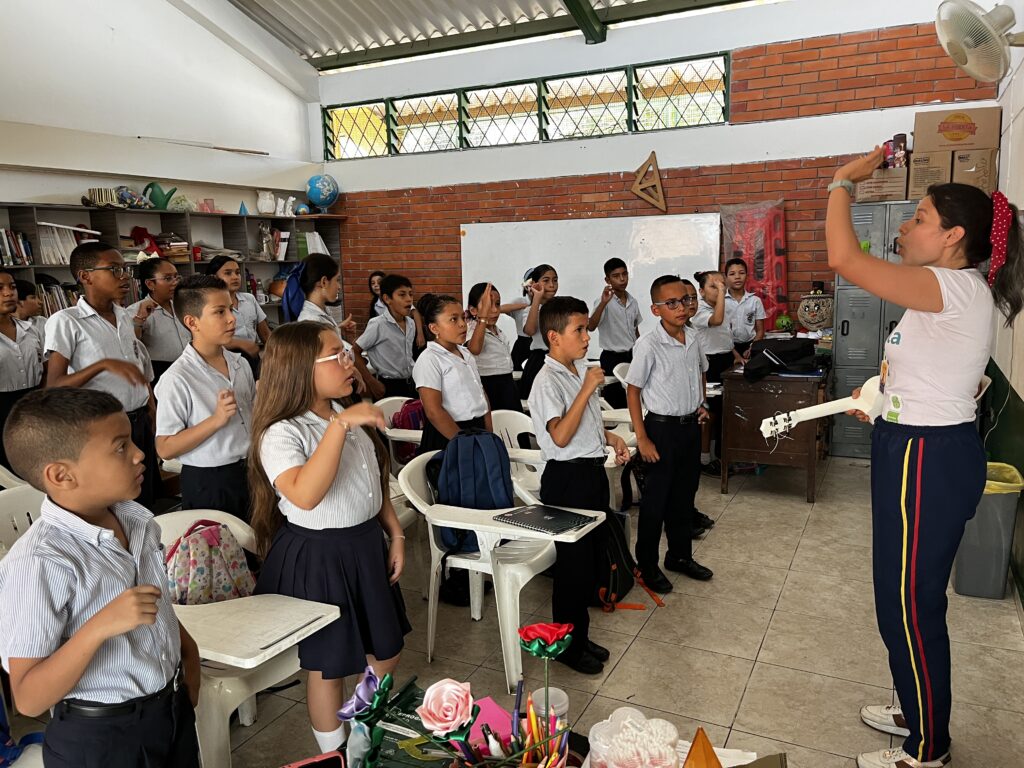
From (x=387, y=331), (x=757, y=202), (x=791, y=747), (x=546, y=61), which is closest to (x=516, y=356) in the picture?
(x=387, y=331)

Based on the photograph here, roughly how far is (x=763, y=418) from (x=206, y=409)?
137 inches

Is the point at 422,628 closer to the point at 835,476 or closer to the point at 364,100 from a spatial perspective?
the point at 835,476

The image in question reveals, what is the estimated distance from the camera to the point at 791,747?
2.33 meters

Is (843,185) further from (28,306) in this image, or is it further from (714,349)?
(28,306)

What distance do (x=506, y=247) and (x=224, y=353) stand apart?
4.99 metres

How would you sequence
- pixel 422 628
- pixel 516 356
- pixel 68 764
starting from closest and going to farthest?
pixel 68 764 → pixel 422 628 → pixel 516 356

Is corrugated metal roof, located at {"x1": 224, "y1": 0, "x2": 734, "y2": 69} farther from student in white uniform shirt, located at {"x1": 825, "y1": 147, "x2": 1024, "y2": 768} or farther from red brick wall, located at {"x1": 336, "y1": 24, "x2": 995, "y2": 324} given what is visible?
student in white uniform shirt, located at {"x1": 825, "y1": 147, "x2": 1024, "y2": 768}

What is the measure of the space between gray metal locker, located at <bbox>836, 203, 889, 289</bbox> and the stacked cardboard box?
0.81ft

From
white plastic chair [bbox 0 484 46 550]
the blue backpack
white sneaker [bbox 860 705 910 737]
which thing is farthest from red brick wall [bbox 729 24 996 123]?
white plastic chair [bbox 0 484 46 550]

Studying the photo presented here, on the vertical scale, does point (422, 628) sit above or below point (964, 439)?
below

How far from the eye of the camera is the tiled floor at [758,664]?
2.39 m

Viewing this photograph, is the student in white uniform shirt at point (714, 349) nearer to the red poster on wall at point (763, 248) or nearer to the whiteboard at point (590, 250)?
the red poster on wall at point (763, 248)

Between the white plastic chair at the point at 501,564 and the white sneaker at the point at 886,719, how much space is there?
45.3 inches

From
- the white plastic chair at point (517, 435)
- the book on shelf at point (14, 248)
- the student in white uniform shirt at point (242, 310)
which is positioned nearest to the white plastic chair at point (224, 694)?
the white plastic chair at point (517, 435)
